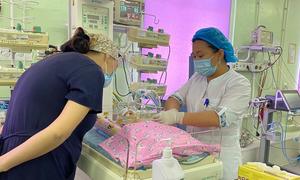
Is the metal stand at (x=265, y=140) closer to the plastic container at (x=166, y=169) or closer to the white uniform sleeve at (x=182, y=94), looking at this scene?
the white uniform sleeve at (x=182, y=94)

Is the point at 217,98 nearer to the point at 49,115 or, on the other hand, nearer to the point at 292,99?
the point at 49,115

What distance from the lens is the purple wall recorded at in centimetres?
292

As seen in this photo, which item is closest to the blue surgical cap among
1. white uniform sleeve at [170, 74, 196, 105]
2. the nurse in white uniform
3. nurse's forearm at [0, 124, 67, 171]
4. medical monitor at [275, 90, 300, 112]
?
the nurse in white uniform

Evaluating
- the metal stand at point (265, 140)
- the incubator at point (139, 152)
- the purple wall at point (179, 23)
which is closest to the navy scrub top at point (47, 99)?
the incubator at point (139, 152)

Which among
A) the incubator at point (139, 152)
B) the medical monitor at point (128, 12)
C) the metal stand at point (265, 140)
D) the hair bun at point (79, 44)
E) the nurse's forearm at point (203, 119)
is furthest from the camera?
the metal stand at point (265, 140)

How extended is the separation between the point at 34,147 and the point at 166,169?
0.42 metres

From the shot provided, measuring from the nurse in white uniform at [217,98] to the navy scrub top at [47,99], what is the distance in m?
0.63

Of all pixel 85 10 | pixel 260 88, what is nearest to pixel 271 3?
pixel 260 88

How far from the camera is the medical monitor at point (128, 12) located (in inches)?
77.4

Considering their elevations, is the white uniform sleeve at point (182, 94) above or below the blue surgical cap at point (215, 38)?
below

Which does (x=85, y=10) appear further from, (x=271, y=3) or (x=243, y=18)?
(x=271, y=3)

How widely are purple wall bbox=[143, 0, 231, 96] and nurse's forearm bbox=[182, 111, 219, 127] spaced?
54.8 inches

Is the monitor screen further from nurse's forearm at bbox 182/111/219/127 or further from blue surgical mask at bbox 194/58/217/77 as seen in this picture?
nurse's forearm at bbox 182/111/219/127

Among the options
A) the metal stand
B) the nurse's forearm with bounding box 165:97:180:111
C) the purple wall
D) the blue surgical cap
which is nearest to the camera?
the blue surgical cap
